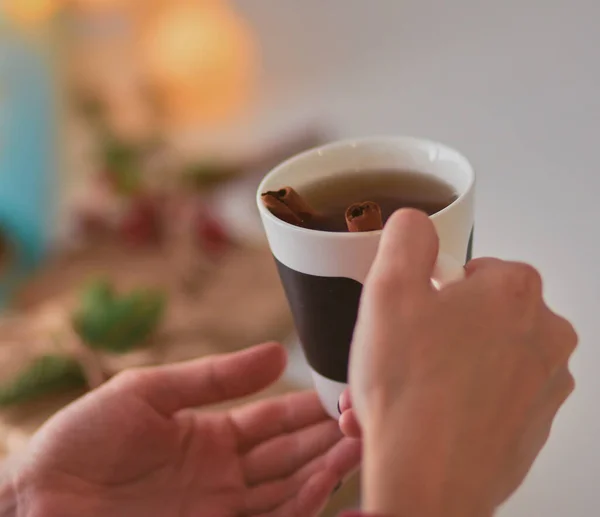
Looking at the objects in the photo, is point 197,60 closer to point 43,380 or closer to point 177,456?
point 43,380

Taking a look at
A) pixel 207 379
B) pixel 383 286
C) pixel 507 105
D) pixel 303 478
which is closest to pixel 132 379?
pixel 207 379

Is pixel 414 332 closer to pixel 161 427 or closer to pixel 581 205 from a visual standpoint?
pixel 161 427

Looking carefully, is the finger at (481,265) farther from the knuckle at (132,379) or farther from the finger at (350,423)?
the knuckle at (132,379)

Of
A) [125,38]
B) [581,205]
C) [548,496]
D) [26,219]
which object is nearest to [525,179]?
[581,205]

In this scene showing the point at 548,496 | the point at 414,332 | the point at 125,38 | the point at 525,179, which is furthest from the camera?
the point at 125,38

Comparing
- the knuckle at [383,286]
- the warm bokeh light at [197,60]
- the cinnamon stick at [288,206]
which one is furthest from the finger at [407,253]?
the warm bokeh light at [197,60]

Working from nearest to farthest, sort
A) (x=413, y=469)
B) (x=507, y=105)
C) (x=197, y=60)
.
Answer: (x=413, y=469) < (x=507, y=105) < (x=197, y=60)
